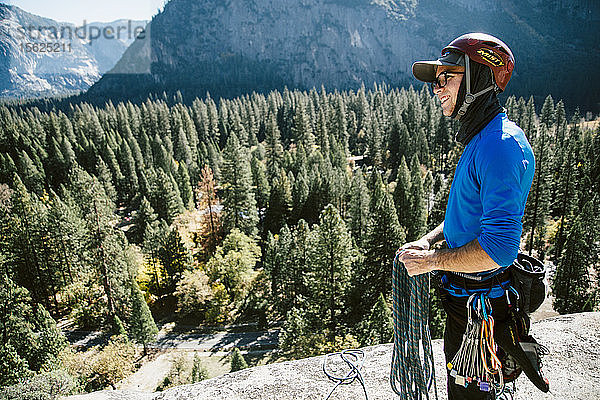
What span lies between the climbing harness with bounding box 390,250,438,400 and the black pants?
22 cm

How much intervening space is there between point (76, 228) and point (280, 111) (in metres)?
72.3

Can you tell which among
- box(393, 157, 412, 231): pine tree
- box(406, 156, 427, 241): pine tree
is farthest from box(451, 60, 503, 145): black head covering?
box(393, 157, 412, 231): pine tree

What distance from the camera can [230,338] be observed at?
3466 cm

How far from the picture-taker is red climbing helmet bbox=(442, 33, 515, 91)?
8.87 ft

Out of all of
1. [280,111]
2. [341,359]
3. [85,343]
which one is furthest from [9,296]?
[280,111]

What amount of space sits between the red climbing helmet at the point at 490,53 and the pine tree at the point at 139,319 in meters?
33.4

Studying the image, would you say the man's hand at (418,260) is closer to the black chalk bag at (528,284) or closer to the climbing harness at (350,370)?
the black chalk bag at (528,284)

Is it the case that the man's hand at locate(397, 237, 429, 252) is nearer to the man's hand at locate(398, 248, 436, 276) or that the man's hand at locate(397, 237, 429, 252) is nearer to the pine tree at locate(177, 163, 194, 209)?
the man's hand at locate(398, 248, 436, 276)

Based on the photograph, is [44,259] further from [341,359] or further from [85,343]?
[341,359]

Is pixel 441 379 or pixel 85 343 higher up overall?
pixel 441 379

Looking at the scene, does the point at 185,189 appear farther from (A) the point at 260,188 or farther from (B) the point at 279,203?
(B) the point at 279,203

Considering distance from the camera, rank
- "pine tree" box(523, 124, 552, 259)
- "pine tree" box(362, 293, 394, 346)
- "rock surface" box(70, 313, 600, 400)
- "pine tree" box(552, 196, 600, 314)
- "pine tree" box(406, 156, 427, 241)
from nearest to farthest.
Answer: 1. "rock surface" box(70, 313, 600, 400)
2. "pine tree" box(362, 293, 394, 346)
3. "pine tree" box(552, 196, 600, 314)
4. "pine tree" box(523, 124, 552, 259)
5. "pine tree" box(406, 156, 427, 241)

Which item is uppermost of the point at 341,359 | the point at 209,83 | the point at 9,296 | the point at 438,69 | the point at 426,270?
the point at 209,83

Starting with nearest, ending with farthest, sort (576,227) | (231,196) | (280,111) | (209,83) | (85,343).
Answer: (576,227) < (85,343) < (231,196) < (280,111) < (209,83)
